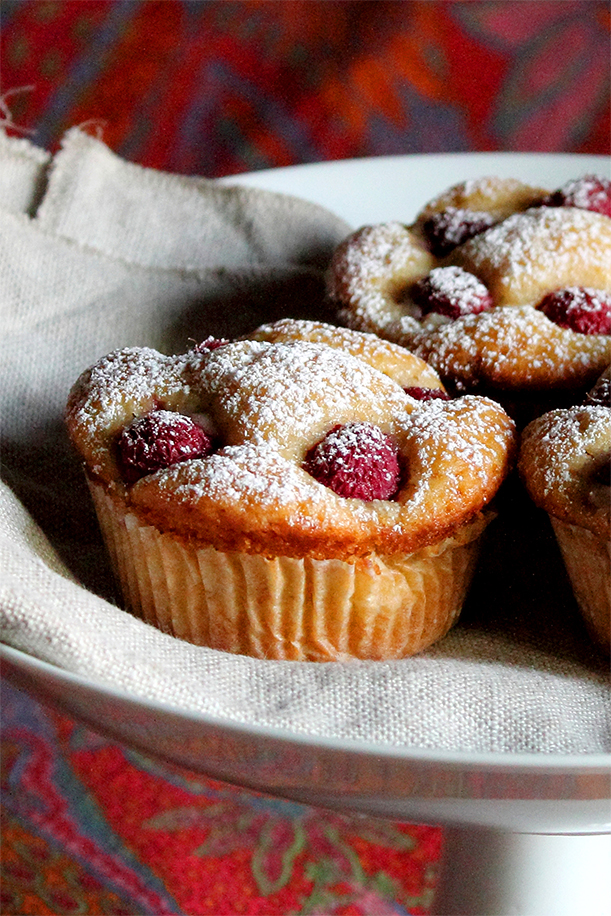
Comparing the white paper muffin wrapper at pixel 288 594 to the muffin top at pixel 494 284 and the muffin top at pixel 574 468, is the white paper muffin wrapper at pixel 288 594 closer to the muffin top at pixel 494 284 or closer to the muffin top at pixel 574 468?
→ the muffin top at pixel 574 468

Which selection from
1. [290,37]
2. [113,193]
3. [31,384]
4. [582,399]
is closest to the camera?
[582,399]

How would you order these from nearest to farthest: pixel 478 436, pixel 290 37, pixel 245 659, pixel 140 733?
pixel 140 733 < pixel 245 659 < pixel 478 436 < pixel 290 37

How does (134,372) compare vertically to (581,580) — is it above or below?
above

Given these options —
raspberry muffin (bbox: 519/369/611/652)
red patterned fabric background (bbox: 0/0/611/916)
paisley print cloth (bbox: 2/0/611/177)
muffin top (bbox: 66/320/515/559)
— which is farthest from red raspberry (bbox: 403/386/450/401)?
paisley print cloth (bbox: 2/0/611/177)

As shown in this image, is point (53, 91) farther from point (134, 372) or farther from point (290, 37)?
point (134, 372)

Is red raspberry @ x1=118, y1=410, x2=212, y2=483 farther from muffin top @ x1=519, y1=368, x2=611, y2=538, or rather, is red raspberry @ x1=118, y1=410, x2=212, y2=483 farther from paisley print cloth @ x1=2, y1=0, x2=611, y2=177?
paisley print cloth @ x1=2, y1=0, x2=611, y2=177

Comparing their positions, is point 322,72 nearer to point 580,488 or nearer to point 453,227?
point 453,227

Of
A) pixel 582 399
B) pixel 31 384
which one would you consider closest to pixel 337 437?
pixel 582 399
